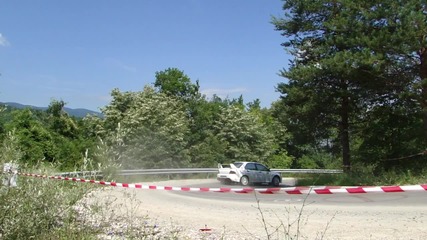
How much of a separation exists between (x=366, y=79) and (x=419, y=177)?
5674mm

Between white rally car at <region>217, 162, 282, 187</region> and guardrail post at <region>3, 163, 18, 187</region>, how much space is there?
22.3 metres

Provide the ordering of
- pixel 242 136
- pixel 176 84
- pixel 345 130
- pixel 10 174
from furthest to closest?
pixel 176 84, pixel 242 136, pixel 345 130, pixel 10 174

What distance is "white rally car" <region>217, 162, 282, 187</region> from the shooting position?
28.3 meters

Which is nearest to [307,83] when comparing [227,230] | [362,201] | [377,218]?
[362,201]

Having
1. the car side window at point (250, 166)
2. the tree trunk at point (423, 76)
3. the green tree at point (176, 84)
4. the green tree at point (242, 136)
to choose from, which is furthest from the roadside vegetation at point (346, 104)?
the green tree at point (176, 84)

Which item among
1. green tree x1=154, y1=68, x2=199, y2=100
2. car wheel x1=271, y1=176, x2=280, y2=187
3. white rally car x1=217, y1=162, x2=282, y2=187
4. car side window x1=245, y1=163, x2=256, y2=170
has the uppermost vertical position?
green tree x1=154, y1=68, x2=199, y2=100

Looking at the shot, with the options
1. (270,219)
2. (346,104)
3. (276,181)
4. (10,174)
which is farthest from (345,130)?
(10,174)

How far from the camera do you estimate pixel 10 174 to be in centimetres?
644

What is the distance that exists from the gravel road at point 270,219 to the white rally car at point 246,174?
12.5m

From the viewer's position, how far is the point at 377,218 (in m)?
10.5

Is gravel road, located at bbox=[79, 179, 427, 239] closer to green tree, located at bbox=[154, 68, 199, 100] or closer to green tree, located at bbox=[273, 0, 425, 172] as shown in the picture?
green tree, located at bbox=[273, 0, 425, 172]

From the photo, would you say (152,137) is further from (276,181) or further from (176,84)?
(176,84)

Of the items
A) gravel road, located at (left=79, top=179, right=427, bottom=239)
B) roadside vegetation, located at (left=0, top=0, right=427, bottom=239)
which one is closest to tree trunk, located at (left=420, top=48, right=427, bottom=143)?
roadside vegetation, located at (left=0, top=0, right=427, bottom=239)

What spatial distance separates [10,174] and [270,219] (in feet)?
19.9
